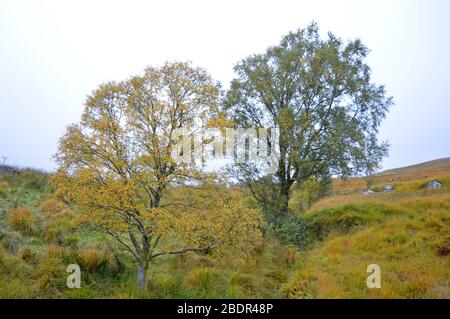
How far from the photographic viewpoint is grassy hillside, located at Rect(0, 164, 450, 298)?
9.30 metres

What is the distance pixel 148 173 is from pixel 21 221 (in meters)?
7.92

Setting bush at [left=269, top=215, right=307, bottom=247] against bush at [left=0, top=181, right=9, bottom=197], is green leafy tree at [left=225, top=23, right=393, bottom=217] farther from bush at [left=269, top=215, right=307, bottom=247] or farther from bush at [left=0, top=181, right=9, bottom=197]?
bush at [left=0, top=181, right=9, bottom=197]

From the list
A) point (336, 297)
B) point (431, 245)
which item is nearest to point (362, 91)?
point (431, 245)

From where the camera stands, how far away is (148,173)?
9328 mm

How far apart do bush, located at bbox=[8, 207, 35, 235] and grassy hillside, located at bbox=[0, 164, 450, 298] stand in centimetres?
4

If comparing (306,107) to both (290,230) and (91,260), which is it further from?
(91,260)

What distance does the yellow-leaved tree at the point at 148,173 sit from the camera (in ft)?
30.5

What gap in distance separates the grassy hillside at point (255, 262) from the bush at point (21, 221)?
0.13 ft

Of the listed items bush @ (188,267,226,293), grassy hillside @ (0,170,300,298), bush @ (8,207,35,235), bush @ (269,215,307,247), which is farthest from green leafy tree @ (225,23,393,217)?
bush @ (8,207,35,235)

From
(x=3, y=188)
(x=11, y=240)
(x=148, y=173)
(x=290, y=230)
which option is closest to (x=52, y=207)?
(x=3, y=188)

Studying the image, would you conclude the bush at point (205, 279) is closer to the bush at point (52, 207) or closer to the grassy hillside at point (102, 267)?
the grassy hillside at point (102, 267)

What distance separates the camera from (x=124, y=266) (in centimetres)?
1187
